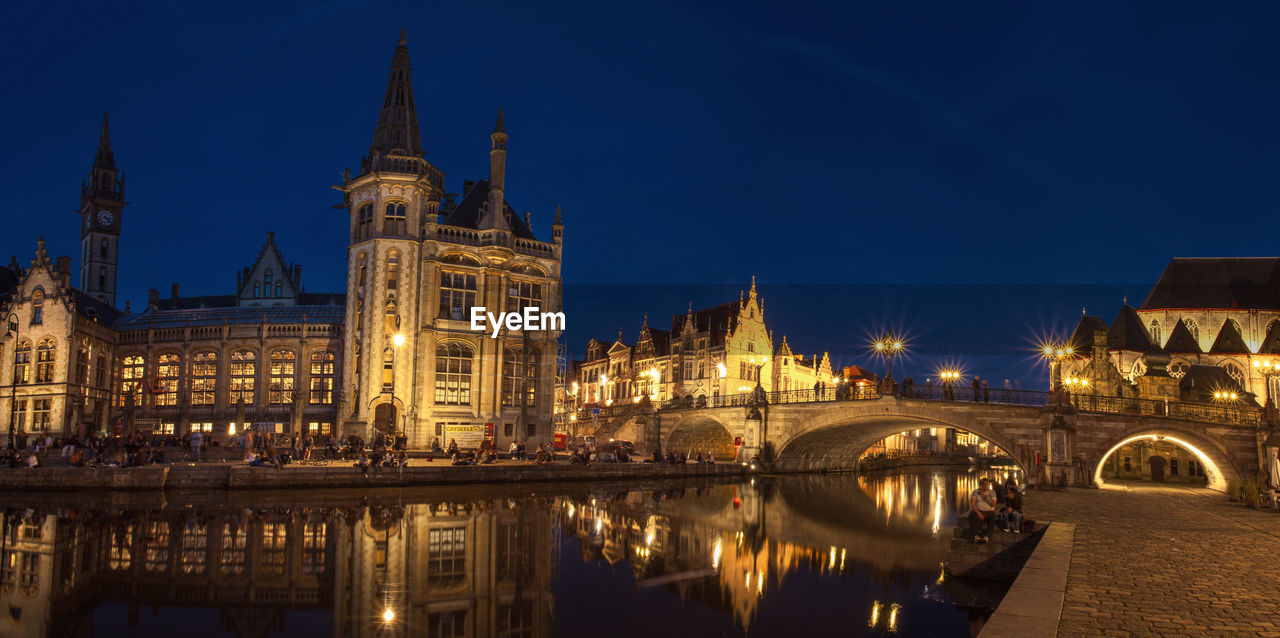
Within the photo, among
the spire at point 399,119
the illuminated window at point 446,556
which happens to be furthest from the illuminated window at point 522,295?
the illuminated window at point 446,556

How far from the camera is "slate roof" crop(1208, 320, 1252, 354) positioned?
70062 mm

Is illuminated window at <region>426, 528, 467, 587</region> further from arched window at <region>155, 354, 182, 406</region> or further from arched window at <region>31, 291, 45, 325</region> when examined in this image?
arched window at <region>31, 291, 45, 325</region>

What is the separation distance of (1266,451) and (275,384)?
53.4 meters

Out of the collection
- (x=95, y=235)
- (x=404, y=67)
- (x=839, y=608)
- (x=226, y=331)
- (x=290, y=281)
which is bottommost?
(x=839, y=608)

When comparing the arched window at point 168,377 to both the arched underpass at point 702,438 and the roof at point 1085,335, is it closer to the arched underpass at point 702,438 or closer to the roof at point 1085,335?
the arched underpass at point 702,438

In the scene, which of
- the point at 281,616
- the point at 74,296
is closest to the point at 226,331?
the point at 74,296

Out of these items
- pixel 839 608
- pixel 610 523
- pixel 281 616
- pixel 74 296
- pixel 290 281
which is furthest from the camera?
pixel 290 281

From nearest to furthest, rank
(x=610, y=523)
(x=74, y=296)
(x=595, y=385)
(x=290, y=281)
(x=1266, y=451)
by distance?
1. (x=610, y=523)
2. (x=1266, y=451)
3. (x=74, y=296)
4. (x=290, y=281)
5. (x=595, y=385)

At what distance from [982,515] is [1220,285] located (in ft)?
233

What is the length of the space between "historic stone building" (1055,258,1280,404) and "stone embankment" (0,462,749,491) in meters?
47.1

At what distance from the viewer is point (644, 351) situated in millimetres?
88312

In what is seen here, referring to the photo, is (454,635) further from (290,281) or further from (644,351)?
(644,351)

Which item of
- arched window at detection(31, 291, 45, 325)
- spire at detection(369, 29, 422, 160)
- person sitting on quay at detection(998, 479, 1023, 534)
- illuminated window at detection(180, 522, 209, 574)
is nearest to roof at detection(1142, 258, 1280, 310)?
spire at detection(369, 29, 422, 160)

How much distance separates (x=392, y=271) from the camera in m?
49.2
